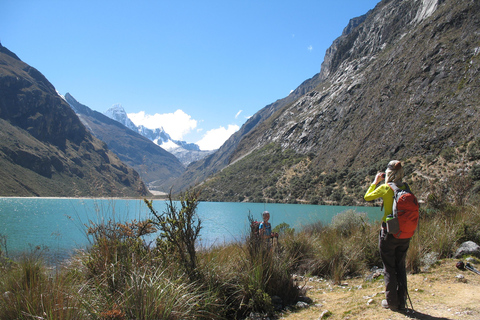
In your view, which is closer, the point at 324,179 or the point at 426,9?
the point at 324,179

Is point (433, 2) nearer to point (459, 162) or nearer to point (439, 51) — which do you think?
point (439, 51)

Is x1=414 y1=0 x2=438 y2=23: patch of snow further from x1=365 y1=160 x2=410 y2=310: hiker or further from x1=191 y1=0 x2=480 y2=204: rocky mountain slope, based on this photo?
x1=365 y1=160 x2=410 y2=310: hiker

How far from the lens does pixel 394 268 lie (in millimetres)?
3707

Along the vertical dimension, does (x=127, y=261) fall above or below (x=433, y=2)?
below

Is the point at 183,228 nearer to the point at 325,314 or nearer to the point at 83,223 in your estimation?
the point at 83,223

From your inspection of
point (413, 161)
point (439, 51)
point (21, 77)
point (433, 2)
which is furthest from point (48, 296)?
point (21, 77)

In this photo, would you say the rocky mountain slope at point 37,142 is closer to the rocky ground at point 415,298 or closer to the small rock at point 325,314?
the rocky ground at point 415,298

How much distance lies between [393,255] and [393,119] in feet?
215

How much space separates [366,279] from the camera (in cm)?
528

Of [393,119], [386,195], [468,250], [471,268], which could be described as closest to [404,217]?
[386,195]

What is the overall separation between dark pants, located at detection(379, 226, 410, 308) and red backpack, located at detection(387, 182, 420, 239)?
18 cm

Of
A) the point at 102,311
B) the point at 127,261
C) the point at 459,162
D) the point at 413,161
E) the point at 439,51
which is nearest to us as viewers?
the point at 102,311

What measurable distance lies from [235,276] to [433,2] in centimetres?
10065

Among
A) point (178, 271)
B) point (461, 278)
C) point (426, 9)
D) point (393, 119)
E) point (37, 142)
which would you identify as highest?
point (426, 9)
